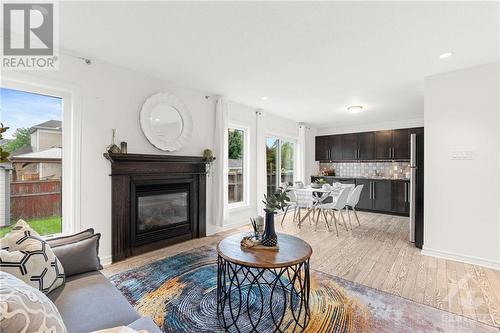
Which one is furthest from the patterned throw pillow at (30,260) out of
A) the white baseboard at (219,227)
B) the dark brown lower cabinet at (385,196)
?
the dark brown lower cabinet at (385,196)

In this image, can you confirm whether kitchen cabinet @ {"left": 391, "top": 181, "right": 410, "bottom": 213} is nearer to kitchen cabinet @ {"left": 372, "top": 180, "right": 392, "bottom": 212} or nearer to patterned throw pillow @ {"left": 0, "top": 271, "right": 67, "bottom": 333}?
kitchen cabinet @ {"left": 372, "top": 180, "right": 392, "bottom": 212}

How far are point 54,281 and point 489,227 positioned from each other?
424cm

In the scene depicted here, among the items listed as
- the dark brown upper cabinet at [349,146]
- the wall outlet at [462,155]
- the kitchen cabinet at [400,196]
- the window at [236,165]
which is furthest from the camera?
the dark brown upper cabinet at [349,146]

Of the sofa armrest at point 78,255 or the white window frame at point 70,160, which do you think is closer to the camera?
the sofa armrest at point 78,255

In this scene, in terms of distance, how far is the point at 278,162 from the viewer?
19.9 feet

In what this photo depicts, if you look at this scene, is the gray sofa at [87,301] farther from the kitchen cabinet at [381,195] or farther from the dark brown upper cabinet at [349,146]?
the dark brown upper cabinet at [349,146]

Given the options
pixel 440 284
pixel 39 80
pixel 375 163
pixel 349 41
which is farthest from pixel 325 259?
pixel 375 163

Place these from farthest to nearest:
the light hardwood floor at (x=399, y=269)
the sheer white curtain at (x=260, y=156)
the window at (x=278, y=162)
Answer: the window at (x=278, y=162), the sheer white curtain at (x=260, y=156), the light hardwood floor at (x=399, y=269)

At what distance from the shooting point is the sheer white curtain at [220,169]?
13.4 ft

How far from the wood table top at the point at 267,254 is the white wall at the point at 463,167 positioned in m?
2.40

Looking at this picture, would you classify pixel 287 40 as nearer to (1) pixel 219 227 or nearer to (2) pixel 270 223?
(2) pixel 270 223

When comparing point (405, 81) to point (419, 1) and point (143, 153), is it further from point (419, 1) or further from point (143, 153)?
point (143, 153)

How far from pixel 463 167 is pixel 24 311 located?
4.06 metres

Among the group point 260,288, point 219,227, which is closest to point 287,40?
point 260,288
